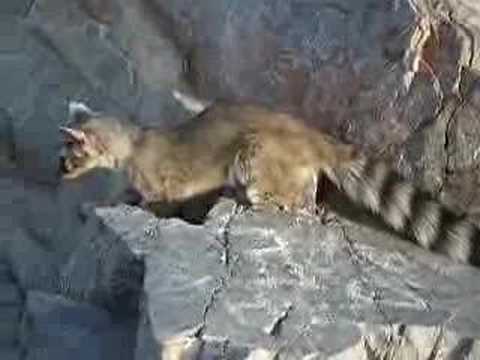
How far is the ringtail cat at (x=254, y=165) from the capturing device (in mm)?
5328

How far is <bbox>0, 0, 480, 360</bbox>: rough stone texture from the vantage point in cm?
444

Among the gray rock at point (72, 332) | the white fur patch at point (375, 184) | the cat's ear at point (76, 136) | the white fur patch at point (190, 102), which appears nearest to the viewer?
the gray rock at point (72, 332)

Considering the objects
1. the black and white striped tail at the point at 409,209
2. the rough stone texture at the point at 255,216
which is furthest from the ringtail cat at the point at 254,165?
the rough stone texture at the point at 255,216

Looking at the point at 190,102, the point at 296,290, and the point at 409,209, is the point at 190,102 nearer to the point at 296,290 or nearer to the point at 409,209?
the point at 409,209

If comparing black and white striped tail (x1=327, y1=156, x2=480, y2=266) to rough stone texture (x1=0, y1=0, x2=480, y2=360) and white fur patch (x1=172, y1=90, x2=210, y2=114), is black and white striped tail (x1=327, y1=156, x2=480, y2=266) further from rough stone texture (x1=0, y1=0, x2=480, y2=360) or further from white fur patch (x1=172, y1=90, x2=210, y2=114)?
white fur patch (x1=172, y1=90, x2=210, y2=114)

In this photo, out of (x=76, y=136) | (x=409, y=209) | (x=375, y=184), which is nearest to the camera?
(x=409, y=209)

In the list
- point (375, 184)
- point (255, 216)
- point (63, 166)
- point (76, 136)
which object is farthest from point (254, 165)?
point (63, 166)

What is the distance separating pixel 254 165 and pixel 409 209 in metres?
0.73

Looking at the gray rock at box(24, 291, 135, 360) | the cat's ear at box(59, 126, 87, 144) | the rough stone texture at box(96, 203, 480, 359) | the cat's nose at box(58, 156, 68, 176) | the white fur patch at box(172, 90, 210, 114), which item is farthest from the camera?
the white fur patch at box(172, 90, 210, 114)

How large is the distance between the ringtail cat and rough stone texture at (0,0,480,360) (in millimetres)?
110

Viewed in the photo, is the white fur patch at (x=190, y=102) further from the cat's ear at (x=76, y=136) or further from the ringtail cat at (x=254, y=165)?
the cat's ear at (x=76, y=136)

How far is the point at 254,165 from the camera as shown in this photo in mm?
5750

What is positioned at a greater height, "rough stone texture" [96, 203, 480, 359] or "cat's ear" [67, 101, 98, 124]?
"rough stone texture" [96, 203, 480, 359]

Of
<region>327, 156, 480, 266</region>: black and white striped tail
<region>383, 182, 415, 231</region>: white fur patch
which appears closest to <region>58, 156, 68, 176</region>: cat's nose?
<region>327, 156, 480, 266</region>: black and white striped tail
